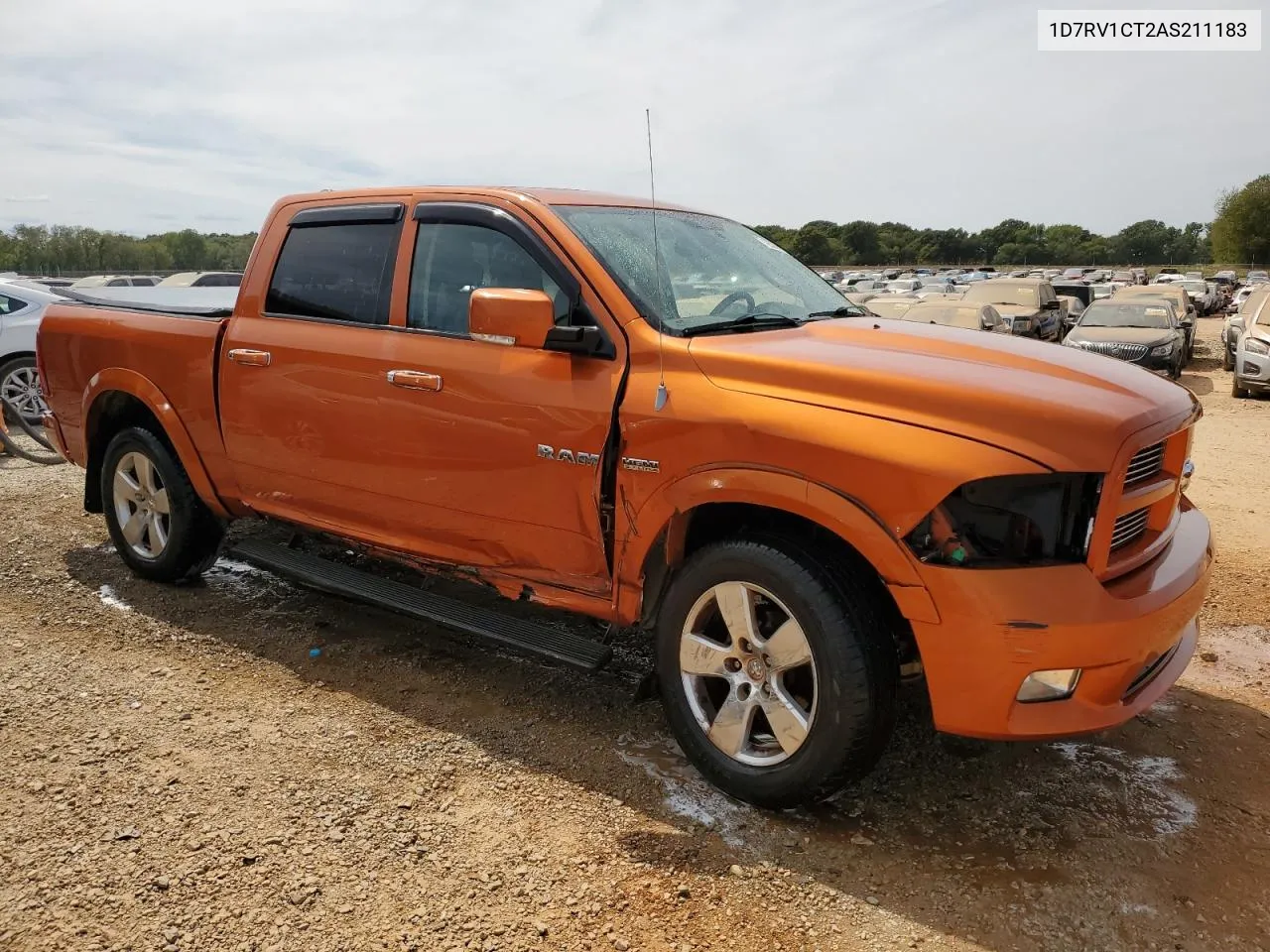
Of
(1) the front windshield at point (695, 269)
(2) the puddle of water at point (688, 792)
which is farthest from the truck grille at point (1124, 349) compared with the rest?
(2) the puddle of water at point (688, 792)

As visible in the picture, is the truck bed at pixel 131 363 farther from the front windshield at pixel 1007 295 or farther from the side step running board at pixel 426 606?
the front windshield at pixel 1007 295

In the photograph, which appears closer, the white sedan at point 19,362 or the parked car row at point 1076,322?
the white sedan at point 19,362

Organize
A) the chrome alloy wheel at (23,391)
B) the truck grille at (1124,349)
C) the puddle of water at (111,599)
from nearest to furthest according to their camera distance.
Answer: the puddle of water at (111,599) → the chrome alloy wheel at (23,391) → the truck grille at (1124,349)

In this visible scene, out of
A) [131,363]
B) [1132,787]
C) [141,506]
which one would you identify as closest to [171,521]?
[141,506]

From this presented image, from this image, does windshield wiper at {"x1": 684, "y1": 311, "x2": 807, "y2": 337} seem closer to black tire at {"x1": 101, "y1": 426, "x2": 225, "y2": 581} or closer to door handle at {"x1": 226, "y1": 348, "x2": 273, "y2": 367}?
door handle at {"x1": 226, "y1": 348, "x2": 273, "y2": 367}

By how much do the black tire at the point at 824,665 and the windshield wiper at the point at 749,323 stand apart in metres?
0.79

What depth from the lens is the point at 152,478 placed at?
4.94 metres

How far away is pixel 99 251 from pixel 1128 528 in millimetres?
54061

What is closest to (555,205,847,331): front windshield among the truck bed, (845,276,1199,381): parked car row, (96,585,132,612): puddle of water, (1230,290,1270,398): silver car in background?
the truck bed

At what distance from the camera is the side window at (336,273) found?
391 cm

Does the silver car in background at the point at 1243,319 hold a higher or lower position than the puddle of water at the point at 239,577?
higher

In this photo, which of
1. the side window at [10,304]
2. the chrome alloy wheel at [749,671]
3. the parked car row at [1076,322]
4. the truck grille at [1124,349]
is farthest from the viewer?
the truck grille at [1124,349]

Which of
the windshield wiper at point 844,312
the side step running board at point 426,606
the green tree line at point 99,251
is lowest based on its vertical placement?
the side step running board at point 426,606

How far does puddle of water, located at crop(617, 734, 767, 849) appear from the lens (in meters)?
2.96
